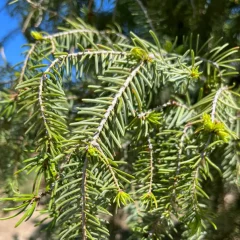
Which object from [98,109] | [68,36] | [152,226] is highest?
[68,36]

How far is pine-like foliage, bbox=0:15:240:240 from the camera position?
27 centimetres

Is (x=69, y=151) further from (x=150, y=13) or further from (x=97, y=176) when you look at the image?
(x=150, y=13)

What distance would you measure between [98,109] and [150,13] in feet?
0.76

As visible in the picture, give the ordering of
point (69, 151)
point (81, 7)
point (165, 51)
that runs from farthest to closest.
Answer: point (81, 7) → point (165, 51) → point (69, 151)

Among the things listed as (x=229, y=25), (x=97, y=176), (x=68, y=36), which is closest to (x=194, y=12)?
(x=229, y=25)

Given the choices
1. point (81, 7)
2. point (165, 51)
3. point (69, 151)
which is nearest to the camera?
point (69, 151)

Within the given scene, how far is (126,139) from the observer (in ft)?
1.37

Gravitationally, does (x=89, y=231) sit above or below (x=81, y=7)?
below

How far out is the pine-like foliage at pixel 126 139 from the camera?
0.27m

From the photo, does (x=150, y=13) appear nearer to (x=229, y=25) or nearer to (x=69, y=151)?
(x=229, y=25)

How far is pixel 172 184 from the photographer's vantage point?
33 centimetres

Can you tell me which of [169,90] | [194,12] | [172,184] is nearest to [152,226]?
[172,184]

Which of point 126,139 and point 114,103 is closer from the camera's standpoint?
point 114,103

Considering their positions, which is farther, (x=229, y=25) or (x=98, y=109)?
(x=229, y=25)
